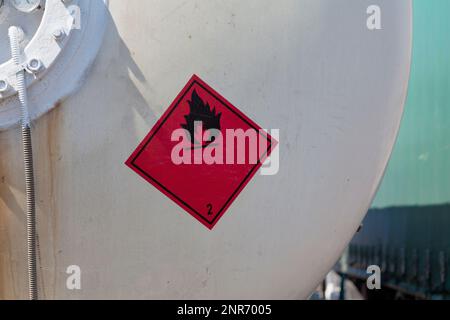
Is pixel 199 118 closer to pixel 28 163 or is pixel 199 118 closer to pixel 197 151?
pixel 197 151

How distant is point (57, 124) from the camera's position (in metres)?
1.44

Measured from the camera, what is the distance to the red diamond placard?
146cm

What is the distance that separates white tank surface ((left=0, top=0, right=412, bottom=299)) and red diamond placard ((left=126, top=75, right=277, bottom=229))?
2 centimetres

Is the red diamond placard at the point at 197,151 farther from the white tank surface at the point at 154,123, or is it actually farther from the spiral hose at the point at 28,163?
the spiral hose at the point at 28,163

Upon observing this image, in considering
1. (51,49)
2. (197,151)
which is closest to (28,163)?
(51,49)

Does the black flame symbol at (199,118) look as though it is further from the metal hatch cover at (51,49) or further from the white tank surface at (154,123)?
the metal hatch cover at (51,49)

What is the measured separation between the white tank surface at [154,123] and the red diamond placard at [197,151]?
0.02 meters

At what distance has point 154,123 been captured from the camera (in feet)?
4.80

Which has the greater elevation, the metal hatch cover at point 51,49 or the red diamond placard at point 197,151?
the metal hatch cover at point 51,49

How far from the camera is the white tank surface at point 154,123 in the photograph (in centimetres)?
144

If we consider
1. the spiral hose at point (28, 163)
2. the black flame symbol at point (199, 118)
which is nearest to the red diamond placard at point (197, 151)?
the black flame symbol at point (199, 118)

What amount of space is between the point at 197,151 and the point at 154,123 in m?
0.12

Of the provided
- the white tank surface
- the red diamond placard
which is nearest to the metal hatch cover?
the white tank surface

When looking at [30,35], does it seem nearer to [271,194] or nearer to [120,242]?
[120,242]
